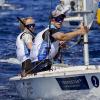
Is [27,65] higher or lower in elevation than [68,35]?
lower

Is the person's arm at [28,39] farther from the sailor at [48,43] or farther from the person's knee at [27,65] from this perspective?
the person's knee at [27,65]

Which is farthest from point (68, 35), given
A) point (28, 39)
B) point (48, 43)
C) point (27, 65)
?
point (27, 65)

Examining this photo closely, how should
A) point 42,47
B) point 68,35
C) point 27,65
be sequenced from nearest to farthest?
point 68,35 < point 42,47 < point 27,65

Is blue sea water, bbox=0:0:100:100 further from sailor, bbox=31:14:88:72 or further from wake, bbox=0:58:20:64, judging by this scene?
sailor, bbox=31:14:88:72

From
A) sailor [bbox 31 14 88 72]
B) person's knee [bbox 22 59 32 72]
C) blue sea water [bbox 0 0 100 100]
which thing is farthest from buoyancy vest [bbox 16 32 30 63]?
blue sea water [bbox 0 0 100 100]

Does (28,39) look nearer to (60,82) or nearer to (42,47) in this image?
(42,47)

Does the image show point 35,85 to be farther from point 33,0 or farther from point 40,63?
point 33,0

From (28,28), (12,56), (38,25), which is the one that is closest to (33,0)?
(38,25)

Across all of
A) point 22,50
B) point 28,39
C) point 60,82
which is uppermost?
point 28,39

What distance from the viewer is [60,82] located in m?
18.5

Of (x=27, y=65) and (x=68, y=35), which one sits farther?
(x=27, y=65)

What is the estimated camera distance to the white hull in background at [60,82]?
1805 centimetres

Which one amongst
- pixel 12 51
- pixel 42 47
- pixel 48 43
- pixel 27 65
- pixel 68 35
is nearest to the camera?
pixel 68 35

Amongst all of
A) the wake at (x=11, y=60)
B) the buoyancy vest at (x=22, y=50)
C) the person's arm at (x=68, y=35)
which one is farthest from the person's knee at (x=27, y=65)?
the wake at (x=11, y=60)
